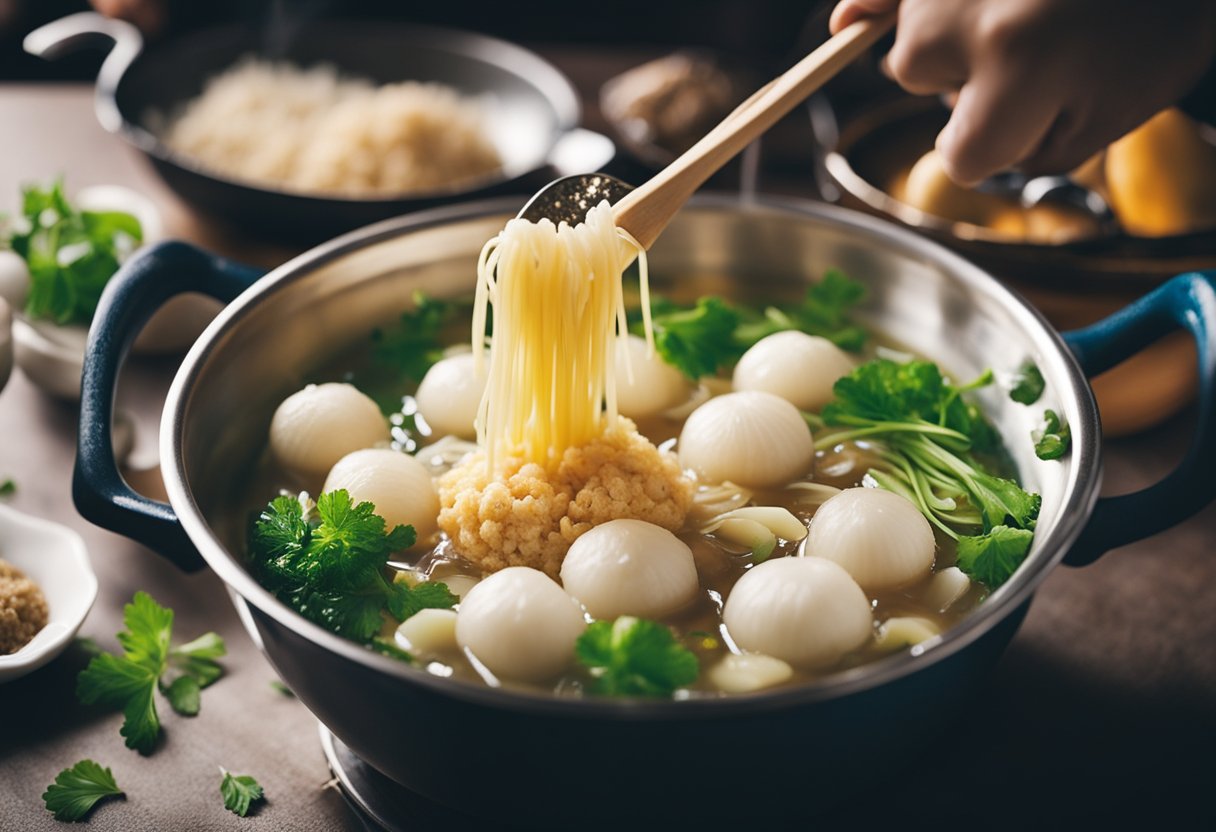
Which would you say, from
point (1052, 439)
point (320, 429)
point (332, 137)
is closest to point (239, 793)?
point (320, 429)

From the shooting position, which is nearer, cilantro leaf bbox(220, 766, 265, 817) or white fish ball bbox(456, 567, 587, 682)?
white fish ball bbox(456, 567, 587, 682)

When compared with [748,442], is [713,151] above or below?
above

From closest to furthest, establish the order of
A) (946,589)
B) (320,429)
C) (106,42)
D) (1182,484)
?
(1182,484)
(946,589)
(320,429)
(106,42)

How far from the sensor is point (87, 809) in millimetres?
1539

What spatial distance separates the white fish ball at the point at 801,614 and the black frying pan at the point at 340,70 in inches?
54.2

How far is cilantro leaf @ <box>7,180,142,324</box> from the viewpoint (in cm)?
227

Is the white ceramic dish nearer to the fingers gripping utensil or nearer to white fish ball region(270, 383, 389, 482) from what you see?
white fish ball region(270, 383, 389, 482)

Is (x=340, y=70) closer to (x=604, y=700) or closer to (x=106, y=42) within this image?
(x=106, y=42)

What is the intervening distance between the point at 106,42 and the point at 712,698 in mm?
3187

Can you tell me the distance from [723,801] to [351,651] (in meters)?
0.45

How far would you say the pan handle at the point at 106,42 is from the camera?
9.70 ft

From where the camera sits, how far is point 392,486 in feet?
5.54

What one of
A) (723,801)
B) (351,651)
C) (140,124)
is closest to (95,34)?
(140,124)

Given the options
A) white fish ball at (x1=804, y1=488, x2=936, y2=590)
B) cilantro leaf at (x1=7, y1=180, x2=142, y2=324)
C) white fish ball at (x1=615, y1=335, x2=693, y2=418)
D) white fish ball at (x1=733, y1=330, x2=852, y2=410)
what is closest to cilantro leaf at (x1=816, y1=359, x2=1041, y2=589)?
white fish ball at (x1=733, y1=330, x2=852, y2=410)
